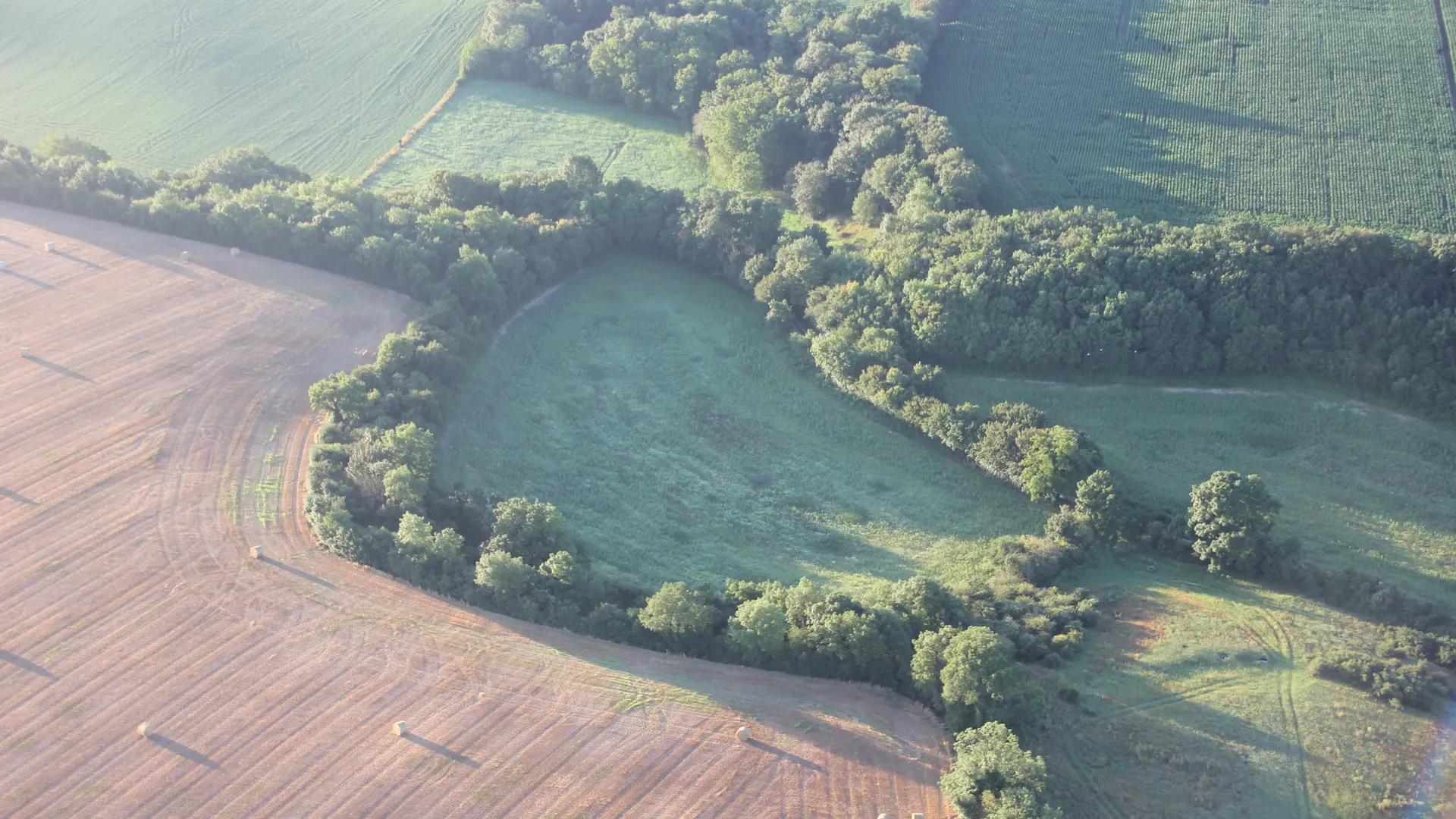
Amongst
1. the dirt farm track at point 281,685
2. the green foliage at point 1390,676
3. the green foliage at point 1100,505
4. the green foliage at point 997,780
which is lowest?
the dirt farm track at point 281,685

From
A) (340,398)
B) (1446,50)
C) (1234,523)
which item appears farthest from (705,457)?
(1446,50)

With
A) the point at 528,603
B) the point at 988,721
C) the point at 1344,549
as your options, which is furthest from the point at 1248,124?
the point at 528,603

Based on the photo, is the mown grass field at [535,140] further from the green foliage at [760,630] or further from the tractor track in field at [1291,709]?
the tractor track in field at [1291,709]

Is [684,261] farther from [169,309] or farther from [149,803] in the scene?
[149,803]

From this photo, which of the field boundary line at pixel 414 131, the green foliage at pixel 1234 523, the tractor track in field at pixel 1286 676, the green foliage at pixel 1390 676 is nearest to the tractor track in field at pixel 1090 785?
the tractor track in field at pixel 1286 676

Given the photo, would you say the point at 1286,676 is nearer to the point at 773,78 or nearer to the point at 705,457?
the point at 705,457

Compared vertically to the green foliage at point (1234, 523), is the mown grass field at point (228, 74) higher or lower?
higher
